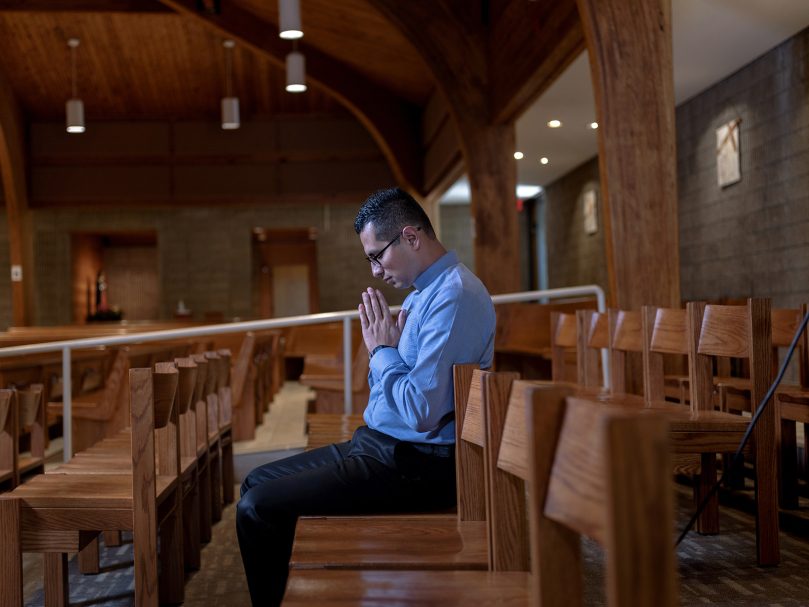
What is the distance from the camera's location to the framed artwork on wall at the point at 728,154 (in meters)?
8.75

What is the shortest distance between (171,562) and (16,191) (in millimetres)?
11734

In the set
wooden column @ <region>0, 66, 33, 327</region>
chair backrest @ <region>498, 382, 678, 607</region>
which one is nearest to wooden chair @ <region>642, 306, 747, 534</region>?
chair backrest @ <region>498, 382, 678, 607</region>

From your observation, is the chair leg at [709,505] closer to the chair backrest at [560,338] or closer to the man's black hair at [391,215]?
the chair backrest at [560,338]

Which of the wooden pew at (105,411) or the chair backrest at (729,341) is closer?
the chair backrest at (729,341)

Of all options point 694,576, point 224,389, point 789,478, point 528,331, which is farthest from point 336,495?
point 528,331

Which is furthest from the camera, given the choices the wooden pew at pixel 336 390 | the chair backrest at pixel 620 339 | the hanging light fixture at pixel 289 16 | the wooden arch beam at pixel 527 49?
the hanging light fixture at pixel 289 16

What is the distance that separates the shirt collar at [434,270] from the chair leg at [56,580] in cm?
126

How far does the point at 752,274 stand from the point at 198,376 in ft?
22.6

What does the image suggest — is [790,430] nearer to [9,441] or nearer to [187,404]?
[187,404]

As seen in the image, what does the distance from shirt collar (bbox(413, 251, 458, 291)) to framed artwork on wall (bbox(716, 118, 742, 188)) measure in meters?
7.23

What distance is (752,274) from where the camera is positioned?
8.67m

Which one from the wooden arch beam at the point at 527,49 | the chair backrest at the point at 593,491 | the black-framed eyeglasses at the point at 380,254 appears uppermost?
the wooden arch beam at the point at 527,49

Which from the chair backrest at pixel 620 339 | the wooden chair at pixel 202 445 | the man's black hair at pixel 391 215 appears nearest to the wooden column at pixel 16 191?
the wooden chair at pixel 202 445

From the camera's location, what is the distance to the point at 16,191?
42.8 feet
